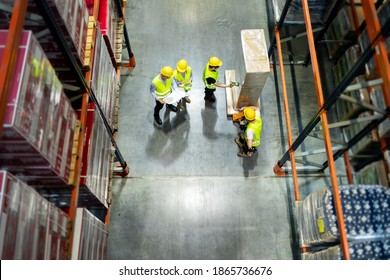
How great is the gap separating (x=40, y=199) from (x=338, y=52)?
26.5 feet

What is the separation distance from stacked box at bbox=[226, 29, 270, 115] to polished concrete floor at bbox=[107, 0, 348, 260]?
2.36ft

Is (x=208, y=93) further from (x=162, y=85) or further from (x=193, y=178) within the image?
(x=193, y=178)

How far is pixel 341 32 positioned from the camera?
893cm

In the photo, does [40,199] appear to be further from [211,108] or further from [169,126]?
[211,108]

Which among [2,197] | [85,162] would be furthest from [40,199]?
[85,162]

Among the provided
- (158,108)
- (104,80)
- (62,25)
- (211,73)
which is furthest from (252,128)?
(62,25)

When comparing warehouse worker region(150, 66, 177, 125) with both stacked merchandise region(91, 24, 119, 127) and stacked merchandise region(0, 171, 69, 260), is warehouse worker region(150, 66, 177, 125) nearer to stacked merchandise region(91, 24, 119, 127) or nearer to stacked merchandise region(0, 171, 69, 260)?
stacked merchandise region(91, 24, 119, 127)

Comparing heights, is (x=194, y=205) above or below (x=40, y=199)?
above

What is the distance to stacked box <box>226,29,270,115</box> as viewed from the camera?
8078mm

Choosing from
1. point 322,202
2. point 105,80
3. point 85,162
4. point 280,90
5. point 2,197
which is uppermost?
point 280,90

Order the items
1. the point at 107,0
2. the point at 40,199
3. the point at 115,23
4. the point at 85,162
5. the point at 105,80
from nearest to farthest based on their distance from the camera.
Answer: the point at 40,199
the point at 85,162
the point at 105,80
the point at 107,0
the point at 115,23

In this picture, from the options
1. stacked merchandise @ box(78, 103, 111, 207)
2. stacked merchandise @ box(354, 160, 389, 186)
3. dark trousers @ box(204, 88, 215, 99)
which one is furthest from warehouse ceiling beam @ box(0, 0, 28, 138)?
stacked merchandise @ box(354, 160, 389, 186)

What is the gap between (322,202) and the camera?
6.03 m

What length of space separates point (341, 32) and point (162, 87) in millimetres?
4701
